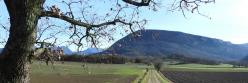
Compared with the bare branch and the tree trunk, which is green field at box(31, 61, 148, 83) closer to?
the bare branch

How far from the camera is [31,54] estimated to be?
7.12 m

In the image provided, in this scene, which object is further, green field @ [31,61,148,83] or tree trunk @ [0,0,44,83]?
green field @ [31,61,148,83]

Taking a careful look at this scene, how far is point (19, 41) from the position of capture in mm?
7012

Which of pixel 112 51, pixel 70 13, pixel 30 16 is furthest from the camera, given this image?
pixel 112 51

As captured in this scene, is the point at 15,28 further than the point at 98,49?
No

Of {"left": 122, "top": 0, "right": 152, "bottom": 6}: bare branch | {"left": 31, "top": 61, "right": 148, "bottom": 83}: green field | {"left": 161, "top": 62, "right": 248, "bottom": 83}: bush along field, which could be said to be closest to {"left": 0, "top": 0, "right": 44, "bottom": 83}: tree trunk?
{"left": 122, "top": 0, "right": 152, "bottom": 6}: bare branch

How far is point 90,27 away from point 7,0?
1.20 metres

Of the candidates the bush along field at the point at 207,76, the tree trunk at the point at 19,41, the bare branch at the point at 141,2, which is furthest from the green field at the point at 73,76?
the tree trunk at the point at 19,41

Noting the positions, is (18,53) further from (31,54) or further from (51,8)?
(51,8)

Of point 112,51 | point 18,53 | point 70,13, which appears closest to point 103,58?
point 112,51

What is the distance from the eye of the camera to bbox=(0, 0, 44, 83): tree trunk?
6984 millimetres

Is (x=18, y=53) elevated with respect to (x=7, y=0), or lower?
lower

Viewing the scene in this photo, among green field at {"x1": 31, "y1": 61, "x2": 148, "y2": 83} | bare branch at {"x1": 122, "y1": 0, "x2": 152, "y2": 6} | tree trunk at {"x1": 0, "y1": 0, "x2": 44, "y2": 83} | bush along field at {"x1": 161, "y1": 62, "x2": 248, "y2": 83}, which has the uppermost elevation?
bare branch at {"x1": 122, "y1": 0, "x2": 152, "y2": 6}

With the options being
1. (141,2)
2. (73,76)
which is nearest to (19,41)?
(141,2)
